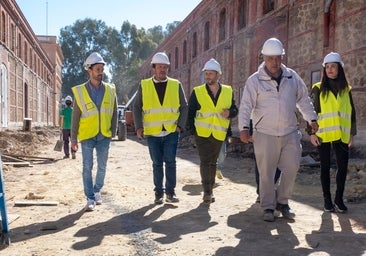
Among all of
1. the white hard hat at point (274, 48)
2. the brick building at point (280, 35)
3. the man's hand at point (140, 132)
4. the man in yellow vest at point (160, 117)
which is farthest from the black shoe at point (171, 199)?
the brick building at point (280, 35)

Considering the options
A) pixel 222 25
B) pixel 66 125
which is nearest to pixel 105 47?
pixel 222 25

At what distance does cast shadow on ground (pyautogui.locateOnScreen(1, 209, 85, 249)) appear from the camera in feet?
13.9

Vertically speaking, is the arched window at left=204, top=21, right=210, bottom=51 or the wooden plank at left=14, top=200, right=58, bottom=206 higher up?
the arched window at left=204, top=21, right=210, bottom=51

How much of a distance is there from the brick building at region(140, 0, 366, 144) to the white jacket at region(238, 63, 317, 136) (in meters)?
6.83

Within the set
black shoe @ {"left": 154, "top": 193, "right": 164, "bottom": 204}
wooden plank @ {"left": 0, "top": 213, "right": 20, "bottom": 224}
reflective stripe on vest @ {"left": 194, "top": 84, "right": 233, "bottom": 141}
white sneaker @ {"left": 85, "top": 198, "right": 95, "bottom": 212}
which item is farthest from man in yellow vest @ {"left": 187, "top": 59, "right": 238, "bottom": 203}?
wooden plank @ {"left": 0, "top": 213, "right": 20, "bottom": 224}

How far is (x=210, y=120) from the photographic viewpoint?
5742 mm

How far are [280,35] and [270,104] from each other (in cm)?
1150

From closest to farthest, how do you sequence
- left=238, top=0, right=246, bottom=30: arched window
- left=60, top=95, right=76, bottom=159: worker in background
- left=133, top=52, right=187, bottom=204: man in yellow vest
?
1. left=133, top=52, right=187, bottom=204: man in yellow vest
2. left=60, top=95, right=76, bottom=159: worker in background
3. left=238, top=0, right=246, bottom=30: arched window

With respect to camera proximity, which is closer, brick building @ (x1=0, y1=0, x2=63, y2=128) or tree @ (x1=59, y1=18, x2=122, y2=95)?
brick building @ (x1=0, y1=0, x2=63, y2=128)

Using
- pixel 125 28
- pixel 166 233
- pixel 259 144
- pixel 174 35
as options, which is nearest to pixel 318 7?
pixel 259 144

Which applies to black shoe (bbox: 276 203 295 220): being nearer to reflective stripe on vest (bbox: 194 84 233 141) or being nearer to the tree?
reflective stripe on vest (bbox: 194 84 233 141)

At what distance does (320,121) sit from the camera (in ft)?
17.6

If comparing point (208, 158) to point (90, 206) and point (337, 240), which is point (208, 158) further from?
point (337, 240)

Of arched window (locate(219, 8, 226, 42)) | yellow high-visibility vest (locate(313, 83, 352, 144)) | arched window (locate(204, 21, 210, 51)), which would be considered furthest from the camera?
arched window (locate(204, 21, 210, 51))
